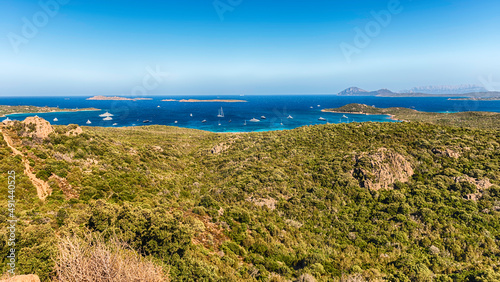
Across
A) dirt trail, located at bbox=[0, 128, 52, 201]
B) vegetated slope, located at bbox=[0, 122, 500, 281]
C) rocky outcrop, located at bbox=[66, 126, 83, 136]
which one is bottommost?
vegetated slope, located at bbox=[0, 122, 500, 281]

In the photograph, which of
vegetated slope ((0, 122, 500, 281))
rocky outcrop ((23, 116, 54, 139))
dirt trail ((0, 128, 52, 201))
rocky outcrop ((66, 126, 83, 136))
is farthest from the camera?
rocky outcrop ((66, 126, 83, 136))

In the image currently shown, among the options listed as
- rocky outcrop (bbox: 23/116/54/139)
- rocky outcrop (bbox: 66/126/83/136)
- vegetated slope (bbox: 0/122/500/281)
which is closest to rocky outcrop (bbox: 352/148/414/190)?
vegetated slope (bbox: 0/122/500/281)

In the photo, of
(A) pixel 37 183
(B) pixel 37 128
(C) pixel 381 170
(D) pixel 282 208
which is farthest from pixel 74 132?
(C) pixel 381 170

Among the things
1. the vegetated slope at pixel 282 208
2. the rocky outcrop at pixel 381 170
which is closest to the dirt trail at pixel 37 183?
the vegetated slope at pixel 282 208

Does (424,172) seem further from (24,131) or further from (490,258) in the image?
(24,131)

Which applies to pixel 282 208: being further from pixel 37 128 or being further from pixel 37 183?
pixel 37 128

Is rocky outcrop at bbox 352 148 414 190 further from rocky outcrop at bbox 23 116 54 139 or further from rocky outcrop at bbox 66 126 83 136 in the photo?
rocky outcrop at bbox 23 116 54 139
